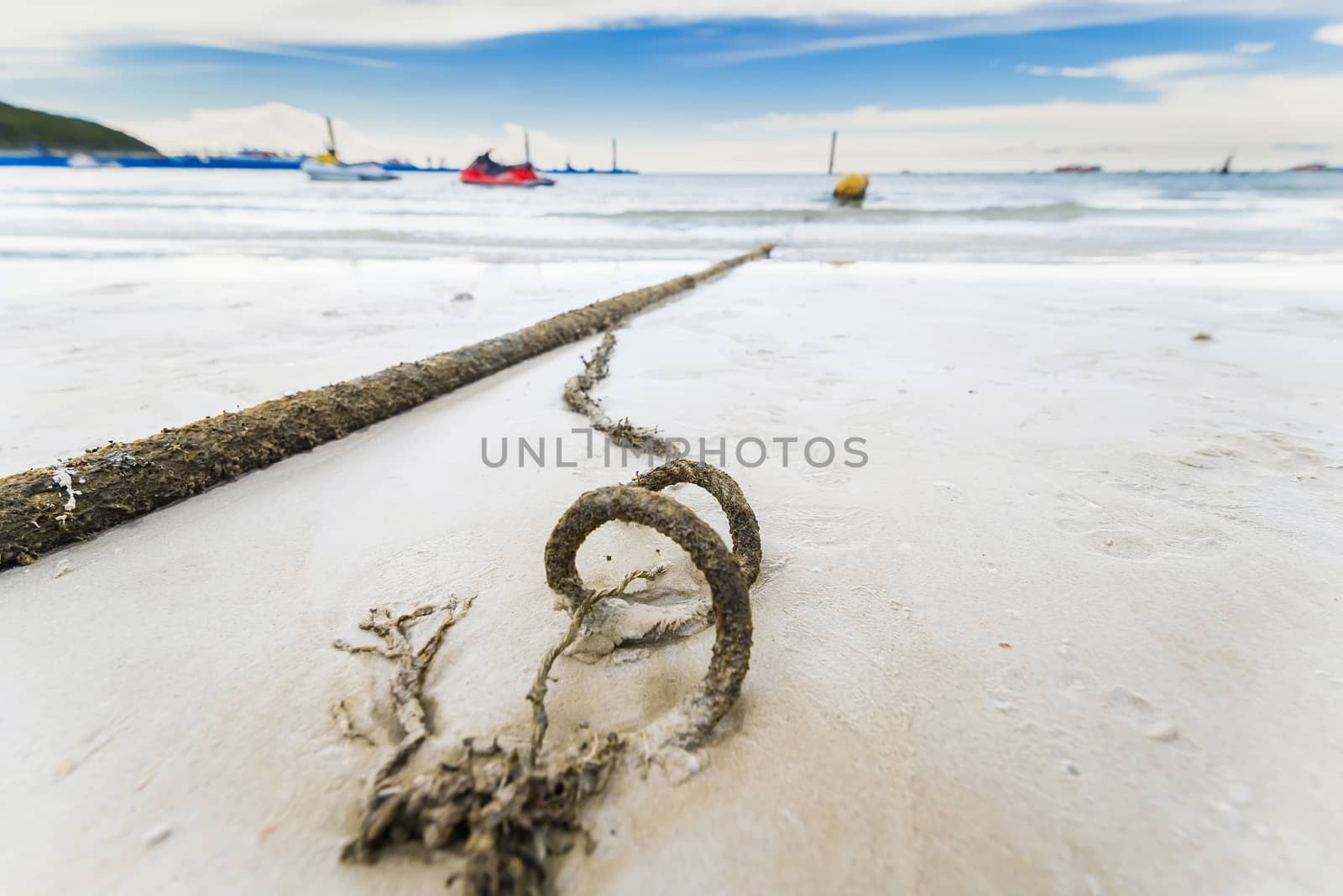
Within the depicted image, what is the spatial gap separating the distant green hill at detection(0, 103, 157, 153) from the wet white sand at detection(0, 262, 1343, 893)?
14876cm

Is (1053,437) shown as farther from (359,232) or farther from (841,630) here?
(359,232)

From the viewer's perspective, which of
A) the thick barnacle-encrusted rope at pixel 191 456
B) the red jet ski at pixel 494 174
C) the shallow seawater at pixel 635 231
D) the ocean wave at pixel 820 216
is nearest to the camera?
the thick barnacle-encrusted rope at pixel 191 456

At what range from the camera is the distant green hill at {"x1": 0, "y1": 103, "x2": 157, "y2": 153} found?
99.9 meters

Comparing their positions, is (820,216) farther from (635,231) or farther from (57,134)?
(57,134)

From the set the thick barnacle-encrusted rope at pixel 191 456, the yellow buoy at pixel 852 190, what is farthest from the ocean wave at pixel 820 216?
the thick barnacle-encrusted rope at pixel 191 456

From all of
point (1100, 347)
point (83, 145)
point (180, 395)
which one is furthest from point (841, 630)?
point (83, 145)

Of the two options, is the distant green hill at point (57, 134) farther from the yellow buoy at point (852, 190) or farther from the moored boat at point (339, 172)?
the yellow buoy at point (852, 190)

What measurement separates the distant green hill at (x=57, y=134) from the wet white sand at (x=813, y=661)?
14876cm

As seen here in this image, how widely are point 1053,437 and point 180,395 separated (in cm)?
460

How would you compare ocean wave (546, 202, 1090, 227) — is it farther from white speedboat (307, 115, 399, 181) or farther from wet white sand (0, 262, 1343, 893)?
white speedboat (307, 115, 399, 181)

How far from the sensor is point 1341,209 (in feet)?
84.4

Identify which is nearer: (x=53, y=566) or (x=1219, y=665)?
(x=1219, y=665)

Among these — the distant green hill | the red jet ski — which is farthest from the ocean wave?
the distant green hill

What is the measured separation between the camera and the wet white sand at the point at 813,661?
111 centimetres
